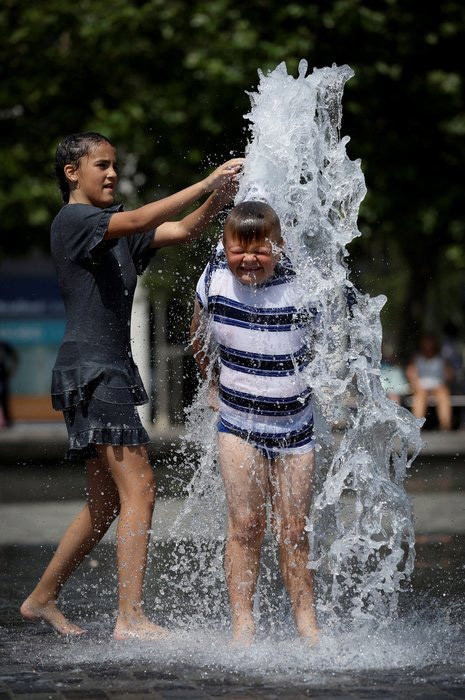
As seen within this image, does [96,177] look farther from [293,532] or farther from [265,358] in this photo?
[293,532]

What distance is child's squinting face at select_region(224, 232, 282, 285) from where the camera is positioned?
5316 millimetres

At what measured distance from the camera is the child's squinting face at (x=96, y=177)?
233 inches

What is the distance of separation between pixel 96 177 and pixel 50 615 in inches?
68.6

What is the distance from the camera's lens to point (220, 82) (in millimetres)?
17219

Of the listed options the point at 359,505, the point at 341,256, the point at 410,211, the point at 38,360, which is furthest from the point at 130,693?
the point at 38,360

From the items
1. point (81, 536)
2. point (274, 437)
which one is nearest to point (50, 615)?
point (81, 536)

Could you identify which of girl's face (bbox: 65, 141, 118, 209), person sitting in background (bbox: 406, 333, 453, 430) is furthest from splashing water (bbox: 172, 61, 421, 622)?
person sitting in background (bbox: 406, 333, 453, 430)

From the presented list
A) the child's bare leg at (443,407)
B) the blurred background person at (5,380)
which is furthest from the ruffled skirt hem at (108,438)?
the blurred background person at (5,380)

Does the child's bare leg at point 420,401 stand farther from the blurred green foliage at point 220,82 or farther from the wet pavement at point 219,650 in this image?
the wet pavement at point 219,650

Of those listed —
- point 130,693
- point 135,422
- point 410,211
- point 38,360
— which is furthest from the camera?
point 38,360

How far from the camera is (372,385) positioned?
5.64 metres

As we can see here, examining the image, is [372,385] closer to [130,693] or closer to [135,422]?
[135,422]

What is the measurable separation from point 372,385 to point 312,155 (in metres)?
0.91

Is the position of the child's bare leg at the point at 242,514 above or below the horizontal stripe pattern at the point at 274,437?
below
